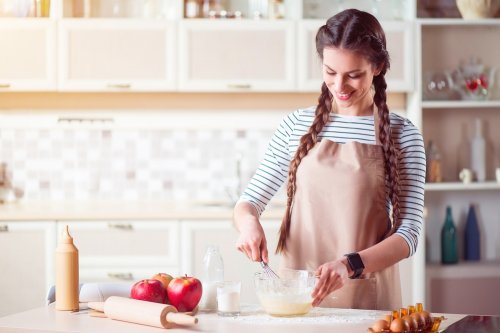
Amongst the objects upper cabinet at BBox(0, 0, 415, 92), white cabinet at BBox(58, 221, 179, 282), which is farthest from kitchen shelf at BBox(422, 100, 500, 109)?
white cabinet at BBox(58, 221, 179, 282)

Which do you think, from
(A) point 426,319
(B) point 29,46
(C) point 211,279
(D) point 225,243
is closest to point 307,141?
(C) point 211,279

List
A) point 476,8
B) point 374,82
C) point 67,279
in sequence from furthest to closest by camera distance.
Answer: point 476,8
point 374,82
point 67,279

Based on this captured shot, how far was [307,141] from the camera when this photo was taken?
8.43 feet

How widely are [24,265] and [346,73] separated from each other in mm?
2634

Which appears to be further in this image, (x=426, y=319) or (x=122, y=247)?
(x=122, y=247)

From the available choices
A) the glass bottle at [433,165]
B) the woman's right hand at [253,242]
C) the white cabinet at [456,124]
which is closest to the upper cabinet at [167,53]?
the white cabinet at [456,124]

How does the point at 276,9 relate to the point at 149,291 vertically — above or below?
above

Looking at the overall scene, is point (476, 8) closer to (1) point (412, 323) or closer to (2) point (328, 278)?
(2) point (328, 278)

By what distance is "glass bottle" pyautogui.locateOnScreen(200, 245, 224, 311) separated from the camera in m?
2.34

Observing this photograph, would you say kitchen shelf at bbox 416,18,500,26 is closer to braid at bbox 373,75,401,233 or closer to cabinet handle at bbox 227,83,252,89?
cabinet handle at bbox 227,83,252,89

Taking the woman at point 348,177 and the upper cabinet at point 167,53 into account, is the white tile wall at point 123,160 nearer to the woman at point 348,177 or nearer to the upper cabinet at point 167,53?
the upper cabinet at point 167,53

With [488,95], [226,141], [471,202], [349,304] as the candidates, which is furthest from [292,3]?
[349,304]

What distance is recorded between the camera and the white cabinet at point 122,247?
4.51 metres

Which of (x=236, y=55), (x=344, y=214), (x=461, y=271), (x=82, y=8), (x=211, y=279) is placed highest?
(x=82, y=8)
